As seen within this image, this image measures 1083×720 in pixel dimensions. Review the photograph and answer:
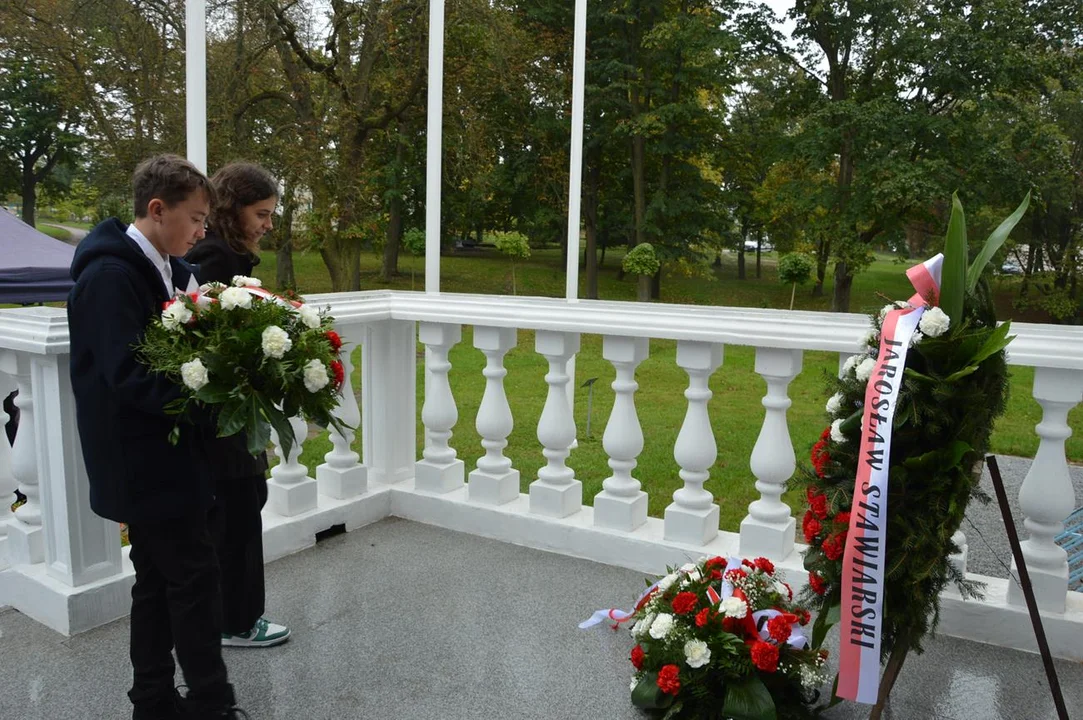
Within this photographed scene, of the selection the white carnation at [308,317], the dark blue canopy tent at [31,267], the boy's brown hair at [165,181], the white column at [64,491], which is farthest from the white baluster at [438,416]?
the dark blue canopy tent at [31,267]

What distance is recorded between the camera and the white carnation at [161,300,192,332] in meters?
2.12

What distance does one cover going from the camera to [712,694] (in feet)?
7.58

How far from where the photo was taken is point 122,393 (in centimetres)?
206

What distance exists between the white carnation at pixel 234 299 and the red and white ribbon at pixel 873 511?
5.21ft

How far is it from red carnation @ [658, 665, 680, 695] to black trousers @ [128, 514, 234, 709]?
3.97 feet

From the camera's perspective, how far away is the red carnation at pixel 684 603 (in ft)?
7.84

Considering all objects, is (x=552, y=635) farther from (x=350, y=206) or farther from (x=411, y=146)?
(x=411, y=146)

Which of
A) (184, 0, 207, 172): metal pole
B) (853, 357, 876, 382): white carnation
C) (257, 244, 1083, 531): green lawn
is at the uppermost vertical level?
(184, 0, 207, 172): metal pole

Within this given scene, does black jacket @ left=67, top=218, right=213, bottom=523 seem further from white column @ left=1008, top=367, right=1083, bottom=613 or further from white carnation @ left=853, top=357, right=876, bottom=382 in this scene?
white column @ left=1008, top=367, right=1083, bottom=613

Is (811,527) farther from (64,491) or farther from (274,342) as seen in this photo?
(64,491)

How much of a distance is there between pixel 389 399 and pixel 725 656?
2332 mm

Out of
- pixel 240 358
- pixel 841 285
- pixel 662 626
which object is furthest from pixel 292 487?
pixel 841 285

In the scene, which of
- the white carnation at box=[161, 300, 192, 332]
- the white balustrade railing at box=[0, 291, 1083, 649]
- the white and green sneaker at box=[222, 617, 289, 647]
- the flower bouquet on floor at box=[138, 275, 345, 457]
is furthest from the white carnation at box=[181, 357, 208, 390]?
the white and green sneaker at box=[222, 617, 289, 647]

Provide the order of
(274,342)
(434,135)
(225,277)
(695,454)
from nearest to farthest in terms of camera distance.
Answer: (274,342) → (225,277) → (695,454) → (434,135)
